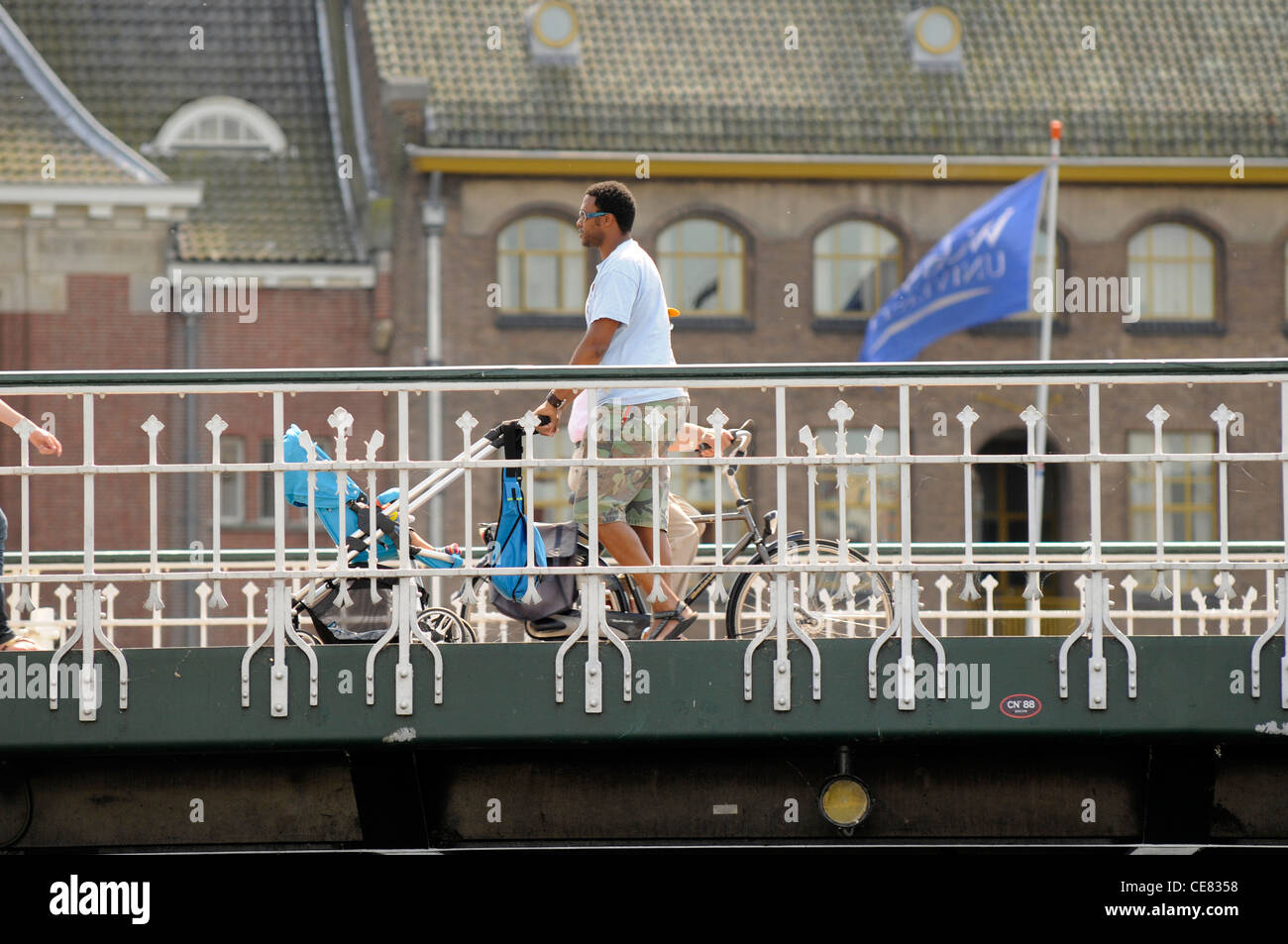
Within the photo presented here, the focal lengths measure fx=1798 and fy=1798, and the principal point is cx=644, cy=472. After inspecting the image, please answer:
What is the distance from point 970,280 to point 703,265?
20.4 ft

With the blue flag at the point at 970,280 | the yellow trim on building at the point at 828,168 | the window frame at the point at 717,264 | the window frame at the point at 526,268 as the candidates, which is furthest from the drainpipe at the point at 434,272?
the blue flag at the point at 970,280

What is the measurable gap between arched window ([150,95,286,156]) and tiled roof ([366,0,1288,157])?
2.71 m

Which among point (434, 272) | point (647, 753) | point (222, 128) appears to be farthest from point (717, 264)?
point (647, 753)

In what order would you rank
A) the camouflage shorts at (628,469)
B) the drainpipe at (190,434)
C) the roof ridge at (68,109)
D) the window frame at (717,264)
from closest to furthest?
the camouflage shorts at (628,469) < the roof ridge at (68,109) < the drainpipe at (190,434) < the window frame at (717,264)

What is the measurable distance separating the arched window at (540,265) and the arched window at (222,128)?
404 centimetres

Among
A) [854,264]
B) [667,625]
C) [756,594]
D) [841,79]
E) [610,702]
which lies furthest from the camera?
[854,264]

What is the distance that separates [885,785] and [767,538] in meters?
1.15

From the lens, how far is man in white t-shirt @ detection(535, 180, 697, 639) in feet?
21.8

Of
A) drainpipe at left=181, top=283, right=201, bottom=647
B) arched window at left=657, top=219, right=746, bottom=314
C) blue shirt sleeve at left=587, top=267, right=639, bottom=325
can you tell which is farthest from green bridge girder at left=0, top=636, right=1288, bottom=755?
arched window at left=657, top=219, right=746, bottom=314

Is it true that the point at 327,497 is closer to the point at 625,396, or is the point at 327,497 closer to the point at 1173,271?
the point at 625,396

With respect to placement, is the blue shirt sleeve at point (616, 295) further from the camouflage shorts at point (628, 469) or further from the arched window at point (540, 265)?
the arched window at point (540, 265)

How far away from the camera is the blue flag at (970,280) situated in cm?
1903

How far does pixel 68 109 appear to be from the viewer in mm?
24750

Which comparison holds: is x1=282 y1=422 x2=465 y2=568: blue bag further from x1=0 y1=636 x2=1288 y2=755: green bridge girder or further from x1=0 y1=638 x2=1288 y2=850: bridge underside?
x1=0 y1=638 x2=1288 y2=850: bridge underside
